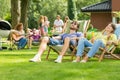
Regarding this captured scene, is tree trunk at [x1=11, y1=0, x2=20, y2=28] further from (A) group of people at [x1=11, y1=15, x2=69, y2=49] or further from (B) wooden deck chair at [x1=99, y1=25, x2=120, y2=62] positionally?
(B) wooden deck chair at [x1=99, y1=25, x2=120, y2=62]

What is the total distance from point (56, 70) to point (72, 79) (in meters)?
A: 1.19

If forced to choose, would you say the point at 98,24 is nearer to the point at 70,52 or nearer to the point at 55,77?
the point at 70,52

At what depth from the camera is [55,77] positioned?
25.0 ft

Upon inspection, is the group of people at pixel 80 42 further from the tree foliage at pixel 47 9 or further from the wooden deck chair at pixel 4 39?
the tree foliage at pixel 47 9

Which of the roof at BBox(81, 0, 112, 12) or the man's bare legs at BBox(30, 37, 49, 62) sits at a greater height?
the roof at BBox(81, 0, 112, 12)

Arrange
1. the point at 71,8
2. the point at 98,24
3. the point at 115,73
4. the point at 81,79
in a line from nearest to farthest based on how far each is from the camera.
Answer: the point at 81,79 < the point at 115,73 < the point at 98,24 < the point at 71,8

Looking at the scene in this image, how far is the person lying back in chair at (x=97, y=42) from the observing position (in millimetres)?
10533

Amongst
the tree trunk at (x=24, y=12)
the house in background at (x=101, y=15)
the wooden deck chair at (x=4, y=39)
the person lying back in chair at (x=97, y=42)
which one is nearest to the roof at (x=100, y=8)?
the house in background at (x=101, y=15)

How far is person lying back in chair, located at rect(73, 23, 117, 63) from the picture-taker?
1053 centimetres

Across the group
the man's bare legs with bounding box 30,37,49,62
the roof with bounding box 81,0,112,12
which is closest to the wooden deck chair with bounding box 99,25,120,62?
the man's bare legs with bounding box 30,37,49,62

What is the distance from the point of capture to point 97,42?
10.5 metres

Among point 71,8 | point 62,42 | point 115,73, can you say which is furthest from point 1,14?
point 115,73

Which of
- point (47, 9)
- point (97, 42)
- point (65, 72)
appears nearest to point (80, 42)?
point (97, 42)

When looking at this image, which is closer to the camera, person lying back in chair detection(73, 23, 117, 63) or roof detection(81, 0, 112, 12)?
person lying back in chair detection(73, 23, 117, 63)
